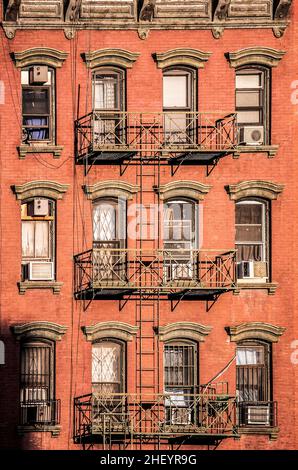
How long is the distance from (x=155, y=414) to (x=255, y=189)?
6.34 m

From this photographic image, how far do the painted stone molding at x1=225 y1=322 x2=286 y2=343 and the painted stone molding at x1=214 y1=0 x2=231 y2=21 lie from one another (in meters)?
8.00

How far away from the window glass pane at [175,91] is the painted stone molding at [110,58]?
1030 millimetres

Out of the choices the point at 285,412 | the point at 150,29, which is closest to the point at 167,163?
the point at 150,29

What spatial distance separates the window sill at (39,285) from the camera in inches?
1578

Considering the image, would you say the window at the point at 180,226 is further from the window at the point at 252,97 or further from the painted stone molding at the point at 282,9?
the painted stone molding at the point at 282,9

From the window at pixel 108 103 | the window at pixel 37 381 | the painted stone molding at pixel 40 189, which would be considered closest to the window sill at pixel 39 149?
the painted stone molding at pixel 40 189

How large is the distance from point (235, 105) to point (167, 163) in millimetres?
2387

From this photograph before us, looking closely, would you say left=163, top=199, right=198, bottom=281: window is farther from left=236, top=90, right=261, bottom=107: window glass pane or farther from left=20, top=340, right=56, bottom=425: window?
left=20, top=340, right=56, bottom=425: window

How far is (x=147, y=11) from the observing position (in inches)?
1594

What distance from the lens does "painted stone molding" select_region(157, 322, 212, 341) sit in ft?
131

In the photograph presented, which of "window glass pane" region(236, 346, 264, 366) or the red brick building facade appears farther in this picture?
"window glass pane" region(236, 346, 264, 366)

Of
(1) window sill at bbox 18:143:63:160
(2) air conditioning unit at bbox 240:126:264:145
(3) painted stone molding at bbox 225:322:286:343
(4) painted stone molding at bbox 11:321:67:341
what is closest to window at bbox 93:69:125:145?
(1) window sill at bbox 18:143:63:160

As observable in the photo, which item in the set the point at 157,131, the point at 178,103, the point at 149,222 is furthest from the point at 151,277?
the point at 178,103

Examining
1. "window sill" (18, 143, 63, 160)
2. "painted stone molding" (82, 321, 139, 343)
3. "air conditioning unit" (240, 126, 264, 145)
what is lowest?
"painted stone molding" (82, 321, 139, 343)
